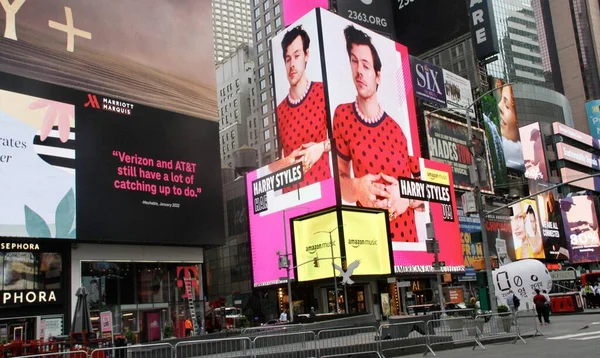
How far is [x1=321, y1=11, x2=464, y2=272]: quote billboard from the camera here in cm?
5794

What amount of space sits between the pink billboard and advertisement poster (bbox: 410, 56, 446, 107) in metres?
13.9

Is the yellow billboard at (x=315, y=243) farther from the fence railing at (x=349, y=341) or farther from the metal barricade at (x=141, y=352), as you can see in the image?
the metal barricade at (x=141, y=352)

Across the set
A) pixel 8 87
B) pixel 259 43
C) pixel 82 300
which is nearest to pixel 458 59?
pixel 259 43

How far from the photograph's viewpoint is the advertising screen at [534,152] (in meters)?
103

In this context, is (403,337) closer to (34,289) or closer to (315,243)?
(34,289)

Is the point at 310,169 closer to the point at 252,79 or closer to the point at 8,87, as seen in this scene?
the point at 8,87

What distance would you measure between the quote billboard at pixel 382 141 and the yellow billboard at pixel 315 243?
300 centimetres

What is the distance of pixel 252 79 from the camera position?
136125 mm

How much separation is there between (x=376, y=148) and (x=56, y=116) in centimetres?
3481

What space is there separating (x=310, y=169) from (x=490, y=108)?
39.9 meters

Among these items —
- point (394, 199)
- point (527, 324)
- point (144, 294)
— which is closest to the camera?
point (527, 324)

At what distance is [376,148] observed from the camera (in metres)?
60.6

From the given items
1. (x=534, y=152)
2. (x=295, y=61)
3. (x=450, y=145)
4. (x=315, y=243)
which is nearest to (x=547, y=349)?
(x=315, y=243)

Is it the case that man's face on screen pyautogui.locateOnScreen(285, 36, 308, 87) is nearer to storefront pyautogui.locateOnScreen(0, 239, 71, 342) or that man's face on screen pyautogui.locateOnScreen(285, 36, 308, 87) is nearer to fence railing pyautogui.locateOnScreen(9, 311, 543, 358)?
storefront pyautogui.locateOnScreen(0, 239, 71, 342)
